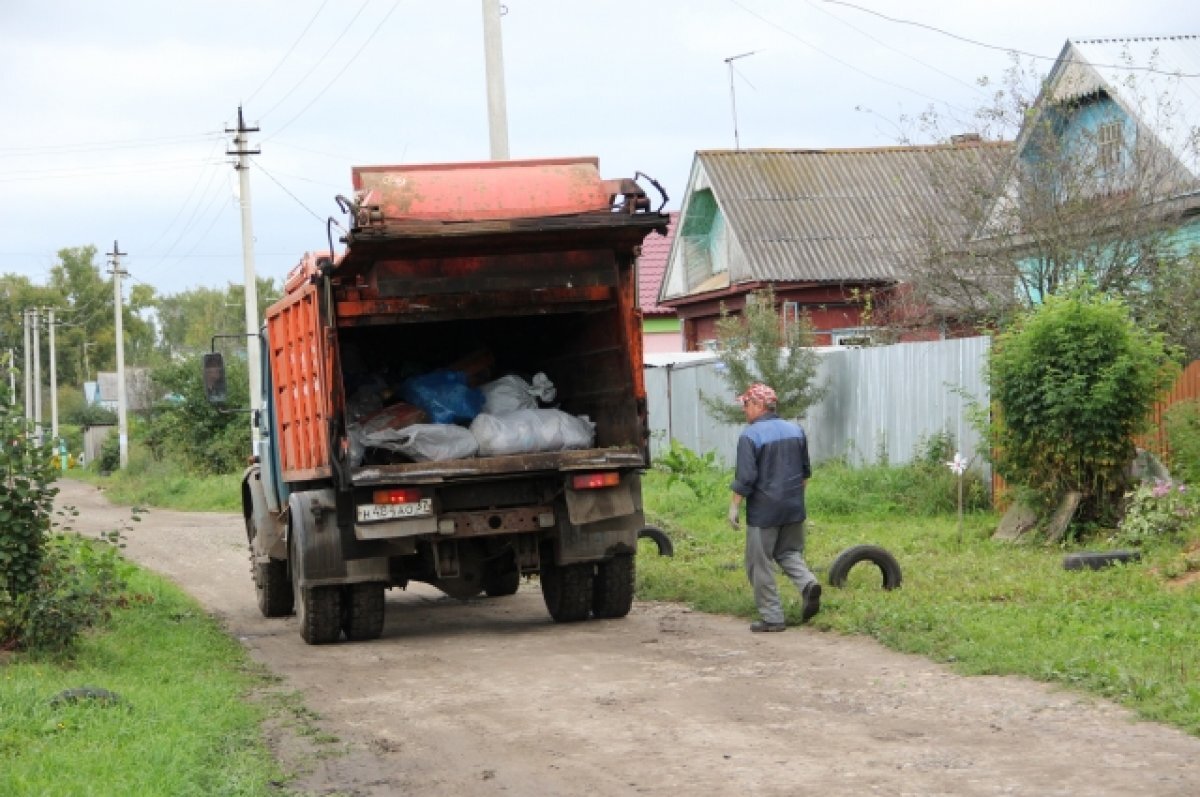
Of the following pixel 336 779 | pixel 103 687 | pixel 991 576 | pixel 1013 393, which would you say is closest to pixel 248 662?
pixel 103 687

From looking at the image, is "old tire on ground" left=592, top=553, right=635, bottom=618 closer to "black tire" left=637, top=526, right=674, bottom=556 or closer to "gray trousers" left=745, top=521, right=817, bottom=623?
"gray trousers" left=745, top=521, right=817, bottom=623

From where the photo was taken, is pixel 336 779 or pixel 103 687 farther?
pixel 103 687

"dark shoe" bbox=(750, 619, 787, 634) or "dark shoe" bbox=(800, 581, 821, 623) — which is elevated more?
"dark shoe" bbox=(800, 581, 821, 623)

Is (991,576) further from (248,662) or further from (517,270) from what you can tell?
(248,662)

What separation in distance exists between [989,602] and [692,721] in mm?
3835

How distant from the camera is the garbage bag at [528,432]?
1196 centimetres

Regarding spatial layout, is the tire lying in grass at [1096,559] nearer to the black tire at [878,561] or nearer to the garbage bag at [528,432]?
the black tire at [878,561]

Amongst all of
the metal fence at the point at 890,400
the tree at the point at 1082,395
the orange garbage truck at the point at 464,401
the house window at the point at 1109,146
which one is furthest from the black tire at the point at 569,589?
the house window at the point at 1109,146

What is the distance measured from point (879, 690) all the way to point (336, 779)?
2.93m

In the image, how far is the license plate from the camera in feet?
36.8

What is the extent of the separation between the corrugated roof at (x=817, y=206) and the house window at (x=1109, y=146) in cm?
737

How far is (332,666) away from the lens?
35.5 feet

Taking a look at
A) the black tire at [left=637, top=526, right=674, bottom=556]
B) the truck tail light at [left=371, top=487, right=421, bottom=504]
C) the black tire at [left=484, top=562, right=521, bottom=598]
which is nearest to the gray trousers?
the truck tail light at [left=371, top=487, right=421, bottom=504]

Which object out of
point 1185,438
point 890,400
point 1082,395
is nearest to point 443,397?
point 1082,395
